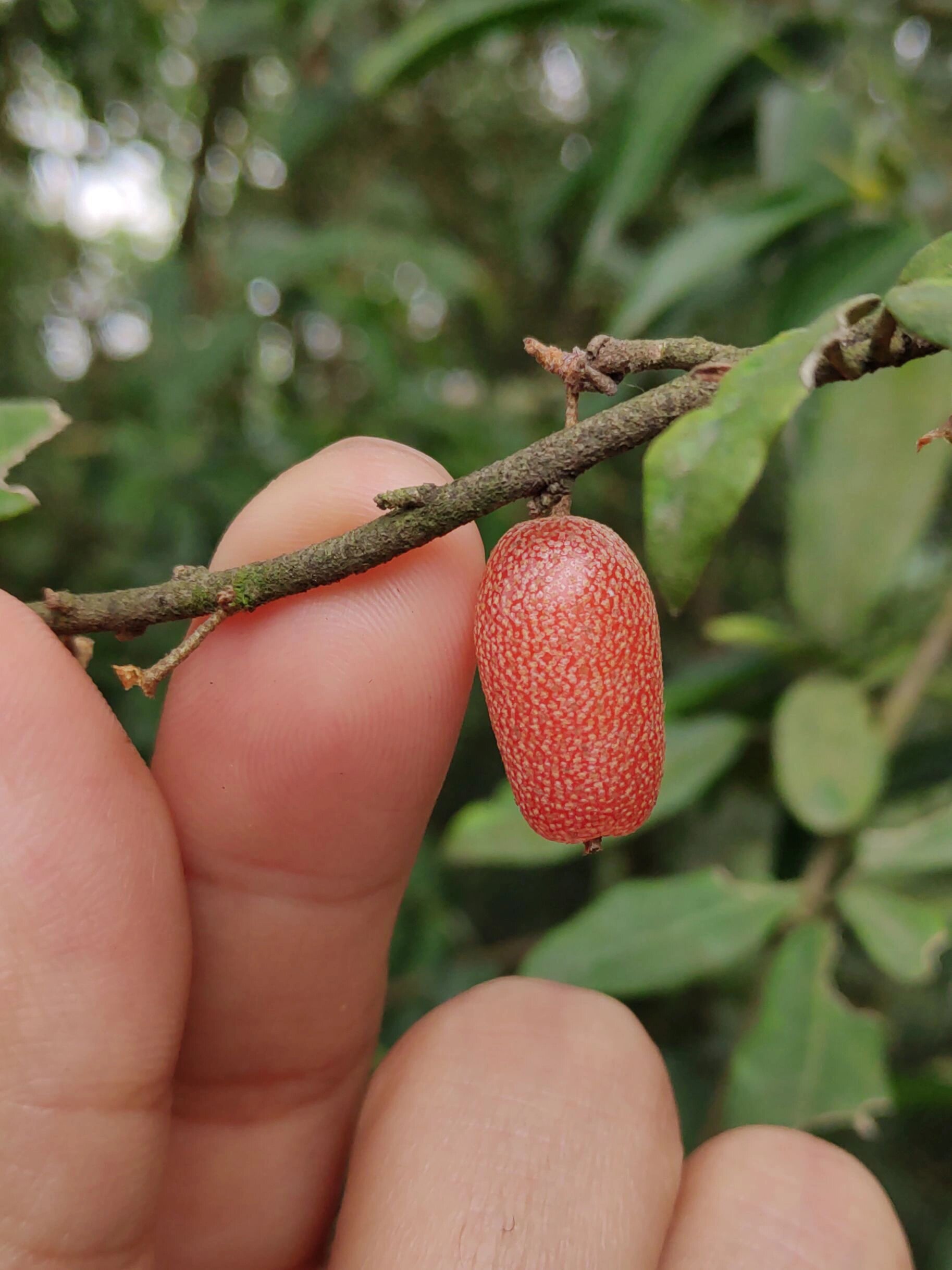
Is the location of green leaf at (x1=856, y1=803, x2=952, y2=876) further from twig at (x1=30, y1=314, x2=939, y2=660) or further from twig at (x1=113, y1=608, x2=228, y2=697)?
twig at (x1=113, y1=608, x2=228, y2=697)

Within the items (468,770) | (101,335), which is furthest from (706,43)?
(101,335)

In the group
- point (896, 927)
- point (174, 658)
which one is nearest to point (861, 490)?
point (896, 927)

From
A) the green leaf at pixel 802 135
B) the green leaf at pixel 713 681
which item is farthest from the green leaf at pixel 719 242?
the green leaf at pixel 713 681

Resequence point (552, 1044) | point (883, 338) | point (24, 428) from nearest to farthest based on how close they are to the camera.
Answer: point (883, 338), point (24, 428), point (552, 1044)

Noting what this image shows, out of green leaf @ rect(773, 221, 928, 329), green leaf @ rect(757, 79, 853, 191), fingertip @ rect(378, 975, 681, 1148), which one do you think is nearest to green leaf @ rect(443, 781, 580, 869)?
fingertip @ rect(378, 975, 681, 1148)

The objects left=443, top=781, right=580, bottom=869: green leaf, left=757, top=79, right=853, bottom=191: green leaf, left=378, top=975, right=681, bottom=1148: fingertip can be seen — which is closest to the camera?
left=378, top=975, right=681, bottom=1148: fingertip

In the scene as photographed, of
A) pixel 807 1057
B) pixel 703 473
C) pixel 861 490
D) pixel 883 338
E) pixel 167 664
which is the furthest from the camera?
pixel 861 490

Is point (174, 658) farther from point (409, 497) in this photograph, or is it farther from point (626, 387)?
point (626, 387)
